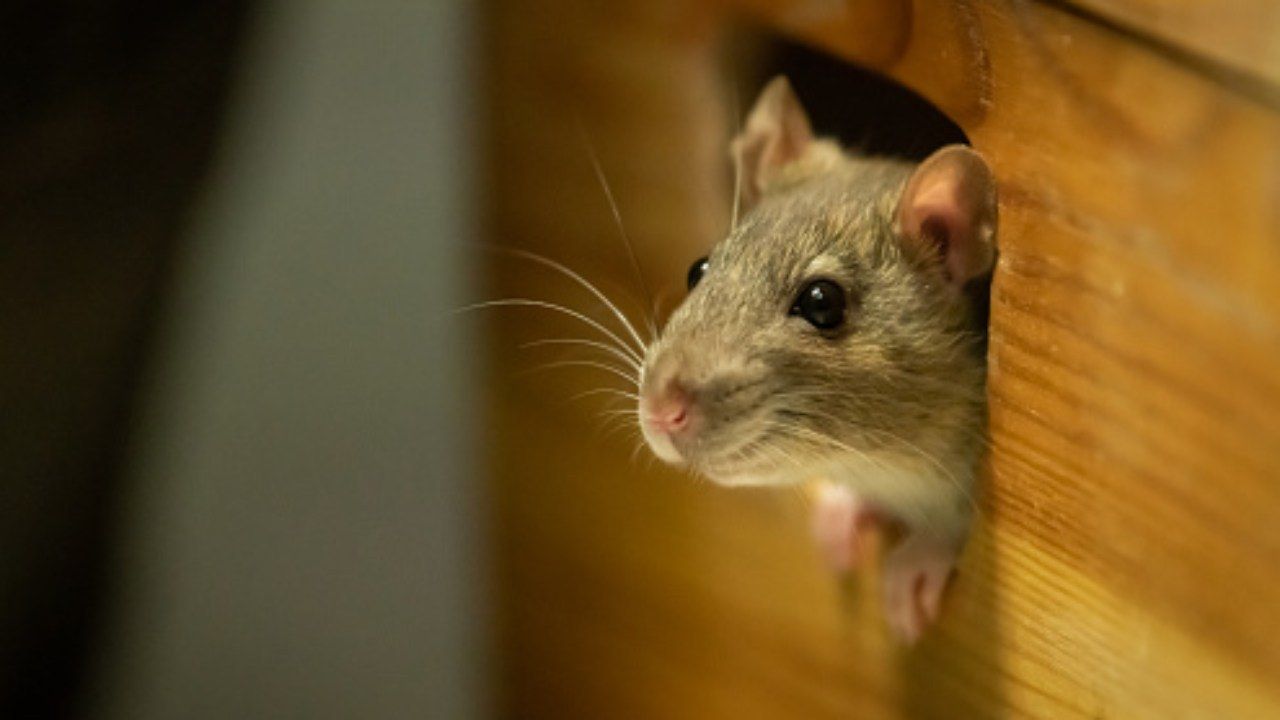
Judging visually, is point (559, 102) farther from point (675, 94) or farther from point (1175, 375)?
point (1175, 375)

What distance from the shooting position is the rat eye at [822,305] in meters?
0.90

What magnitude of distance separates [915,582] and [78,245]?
3.26 feet

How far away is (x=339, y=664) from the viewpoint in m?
2.29

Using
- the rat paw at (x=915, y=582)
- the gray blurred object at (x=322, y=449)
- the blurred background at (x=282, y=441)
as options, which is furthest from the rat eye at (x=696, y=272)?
the gray blurred object at (x=322, y=449)

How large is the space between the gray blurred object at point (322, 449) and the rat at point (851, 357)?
1.23 metres

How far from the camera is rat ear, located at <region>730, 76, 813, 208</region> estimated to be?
3.36 feet

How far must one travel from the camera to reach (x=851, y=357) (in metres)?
0.90

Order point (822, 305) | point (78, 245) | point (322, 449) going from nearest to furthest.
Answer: point (822, 305), point (78, 245), point (322, 449)

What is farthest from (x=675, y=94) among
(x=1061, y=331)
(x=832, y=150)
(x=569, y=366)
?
(x=1061, y=331)

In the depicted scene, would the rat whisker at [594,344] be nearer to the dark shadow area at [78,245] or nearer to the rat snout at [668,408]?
the rat snout at [668,408]

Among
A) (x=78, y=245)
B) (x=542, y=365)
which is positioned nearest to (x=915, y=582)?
(x=542, y=365)

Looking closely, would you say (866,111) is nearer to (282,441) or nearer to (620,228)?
(620,228)

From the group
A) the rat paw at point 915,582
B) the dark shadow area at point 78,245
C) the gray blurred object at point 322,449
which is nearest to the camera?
the rat paw at point 915,582

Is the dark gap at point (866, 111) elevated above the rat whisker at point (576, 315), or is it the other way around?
the dark gap at point (866, 111)
